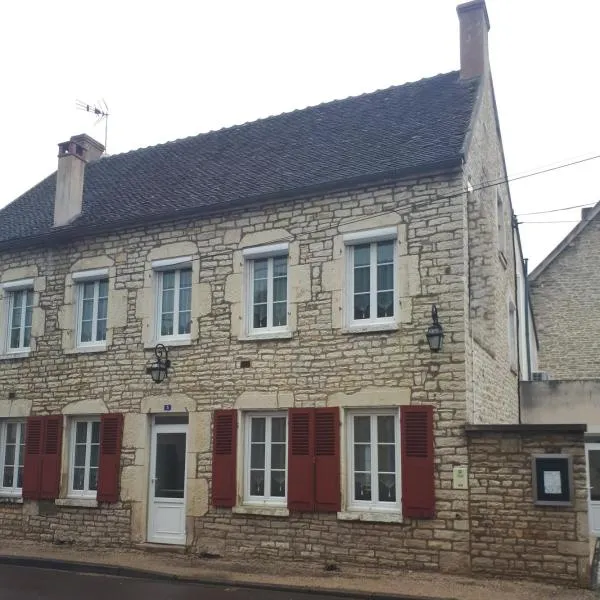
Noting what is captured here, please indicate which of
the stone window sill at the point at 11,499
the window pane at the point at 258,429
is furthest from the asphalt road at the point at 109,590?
the stone window sill at the point at 11,499

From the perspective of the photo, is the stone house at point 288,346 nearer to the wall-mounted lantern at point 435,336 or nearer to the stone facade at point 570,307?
the wall-mounted lantern at point 435,336

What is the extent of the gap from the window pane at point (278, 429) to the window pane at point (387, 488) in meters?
1.71

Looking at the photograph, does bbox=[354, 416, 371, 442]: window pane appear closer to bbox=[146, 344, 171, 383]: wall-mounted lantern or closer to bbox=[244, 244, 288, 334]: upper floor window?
bbox=[244, 244, 288, 334]: upper floor window

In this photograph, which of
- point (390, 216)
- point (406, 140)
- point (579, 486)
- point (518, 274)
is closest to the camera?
point (579, 486)

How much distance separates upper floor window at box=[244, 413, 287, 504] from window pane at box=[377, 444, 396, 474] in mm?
1521

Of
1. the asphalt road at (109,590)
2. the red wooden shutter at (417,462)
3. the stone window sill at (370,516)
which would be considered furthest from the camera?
the stone window sill at (370,516)

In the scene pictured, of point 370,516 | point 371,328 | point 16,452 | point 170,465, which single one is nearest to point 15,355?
point 16,452

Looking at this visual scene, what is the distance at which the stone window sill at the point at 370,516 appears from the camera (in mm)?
10058

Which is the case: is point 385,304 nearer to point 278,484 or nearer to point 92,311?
point 278,484

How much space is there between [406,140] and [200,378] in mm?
5079

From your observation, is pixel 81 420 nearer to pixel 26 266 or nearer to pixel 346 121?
pixel 26 266

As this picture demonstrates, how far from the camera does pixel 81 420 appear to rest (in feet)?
43.5

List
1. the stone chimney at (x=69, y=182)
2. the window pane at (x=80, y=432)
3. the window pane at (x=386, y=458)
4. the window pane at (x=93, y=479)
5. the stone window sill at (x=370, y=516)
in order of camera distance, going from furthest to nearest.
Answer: the stone chimney at (x=69, y=182) < the window pane at (x=80, y=432) < the window pane at (x=93, y=479) < the window pane at (x=386, y=458) < the stone window sill at (x=370, y=516)

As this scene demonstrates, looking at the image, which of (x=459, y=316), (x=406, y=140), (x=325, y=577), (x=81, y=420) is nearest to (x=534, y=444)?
(x=459, y=316)
